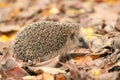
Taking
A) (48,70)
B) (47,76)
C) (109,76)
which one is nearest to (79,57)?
(48,70)

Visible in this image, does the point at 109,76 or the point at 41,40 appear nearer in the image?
the point at 109,76

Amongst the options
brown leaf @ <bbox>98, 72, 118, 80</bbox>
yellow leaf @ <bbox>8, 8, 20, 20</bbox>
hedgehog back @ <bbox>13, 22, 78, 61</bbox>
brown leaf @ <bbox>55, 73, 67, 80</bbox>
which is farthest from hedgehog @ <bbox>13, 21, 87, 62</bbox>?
yellow leaf @ <bbox>8, 8, 20, 20</bbox>

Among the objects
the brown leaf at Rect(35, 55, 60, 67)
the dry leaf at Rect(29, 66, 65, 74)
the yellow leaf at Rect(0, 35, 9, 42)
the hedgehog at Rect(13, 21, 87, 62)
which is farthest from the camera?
the yellow leaf at Rect(0, 35, 9, 42)

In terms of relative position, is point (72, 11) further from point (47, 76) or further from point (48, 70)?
point (47, 76)

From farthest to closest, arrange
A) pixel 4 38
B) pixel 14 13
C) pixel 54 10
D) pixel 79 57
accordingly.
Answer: pixel 14 13 < pixel 54 10 < pixel 4 38 < pixel 79 57

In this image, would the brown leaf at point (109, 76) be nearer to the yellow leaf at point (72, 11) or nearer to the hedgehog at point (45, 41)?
the hedgehog at point (45, 41)

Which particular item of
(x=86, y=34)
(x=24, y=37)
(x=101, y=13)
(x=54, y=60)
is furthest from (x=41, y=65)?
(x=101, y=13)

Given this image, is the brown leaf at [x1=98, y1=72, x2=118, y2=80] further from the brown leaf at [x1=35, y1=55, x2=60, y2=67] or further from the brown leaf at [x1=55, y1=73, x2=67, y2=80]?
the brown leaf at [x1=35, y1=55, x2=60, y2=67]

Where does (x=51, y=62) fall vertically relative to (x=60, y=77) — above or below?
above

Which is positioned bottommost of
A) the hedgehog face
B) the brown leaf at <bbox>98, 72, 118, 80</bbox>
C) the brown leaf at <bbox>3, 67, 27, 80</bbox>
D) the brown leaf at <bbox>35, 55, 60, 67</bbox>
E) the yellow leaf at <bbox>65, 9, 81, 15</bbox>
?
Answer: the brown leaf at <bbox>98, 72, 118, 80</bbox>

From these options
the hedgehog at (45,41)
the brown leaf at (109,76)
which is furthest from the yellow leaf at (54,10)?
A: the brown leaf at (109,76)
